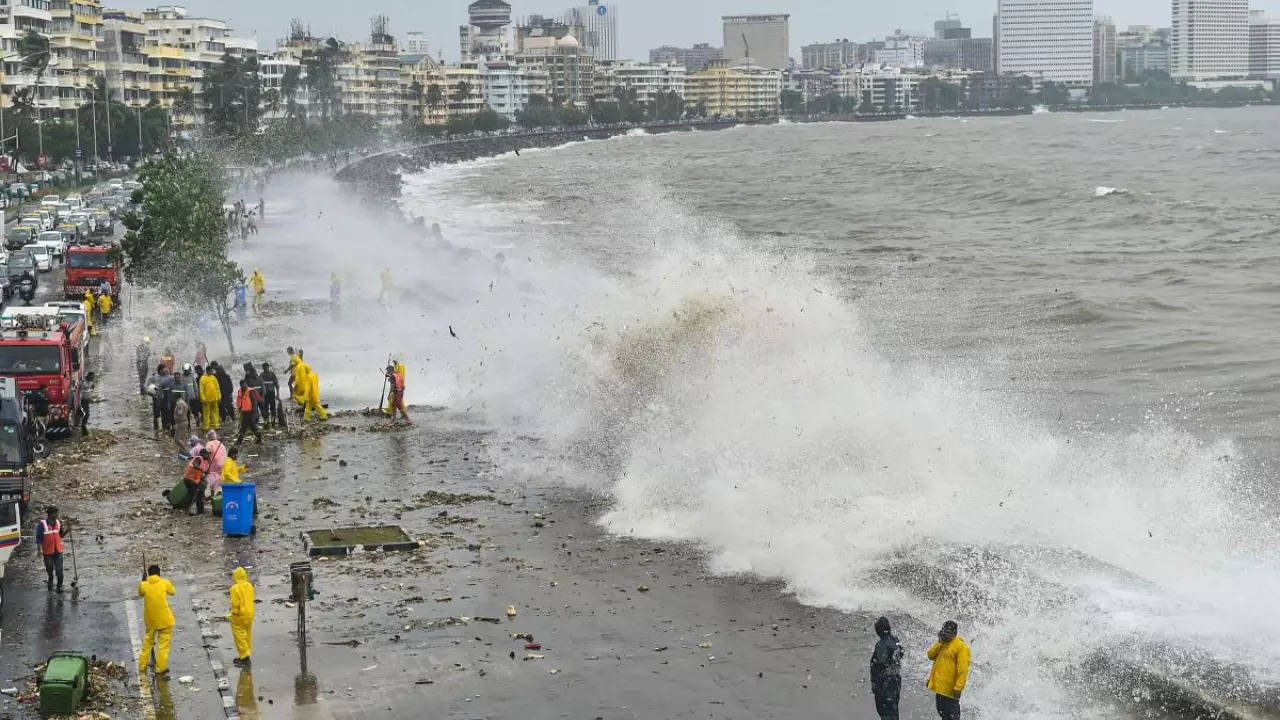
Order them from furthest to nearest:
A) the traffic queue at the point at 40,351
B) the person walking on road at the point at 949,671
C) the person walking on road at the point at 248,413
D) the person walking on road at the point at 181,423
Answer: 1. the person walking on road at the point at 181,423
2. the person walking on road at the point at 248,413
3. the traffic queue at the point at 40,351
4. the person walking on road at the point at 949,671

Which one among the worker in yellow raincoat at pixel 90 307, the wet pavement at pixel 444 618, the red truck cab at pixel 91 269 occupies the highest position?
the red truck cab at pixel 91 269

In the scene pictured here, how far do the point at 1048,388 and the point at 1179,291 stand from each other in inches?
746

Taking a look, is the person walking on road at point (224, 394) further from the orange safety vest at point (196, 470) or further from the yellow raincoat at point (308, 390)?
the orange safety vest at point (196, 470)

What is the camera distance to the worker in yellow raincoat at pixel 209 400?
85.6ft

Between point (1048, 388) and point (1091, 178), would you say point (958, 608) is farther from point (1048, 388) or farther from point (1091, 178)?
point (1091, 178)

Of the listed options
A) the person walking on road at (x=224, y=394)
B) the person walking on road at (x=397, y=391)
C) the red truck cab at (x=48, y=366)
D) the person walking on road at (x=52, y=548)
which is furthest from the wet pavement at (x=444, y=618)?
the person walking on road at (x=224, y=394)

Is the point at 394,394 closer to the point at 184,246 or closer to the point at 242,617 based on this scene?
the point at 242,617

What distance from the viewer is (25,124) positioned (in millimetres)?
108125

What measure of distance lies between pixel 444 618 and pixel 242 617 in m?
2.30

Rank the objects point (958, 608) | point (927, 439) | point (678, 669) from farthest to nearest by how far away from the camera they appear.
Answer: point (927, 439) < point (958, 608) < point (678, 669)

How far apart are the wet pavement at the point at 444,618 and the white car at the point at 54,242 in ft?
121

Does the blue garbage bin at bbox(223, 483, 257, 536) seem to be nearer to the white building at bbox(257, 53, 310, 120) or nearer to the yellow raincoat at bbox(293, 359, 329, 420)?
the yellow raincoat at bbox(293, 359, 329, 420)

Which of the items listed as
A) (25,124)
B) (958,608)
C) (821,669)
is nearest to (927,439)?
(958,608)

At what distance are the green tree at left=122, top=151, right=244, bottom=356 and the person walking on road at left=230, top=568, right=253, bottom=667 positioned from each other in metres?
21.0
